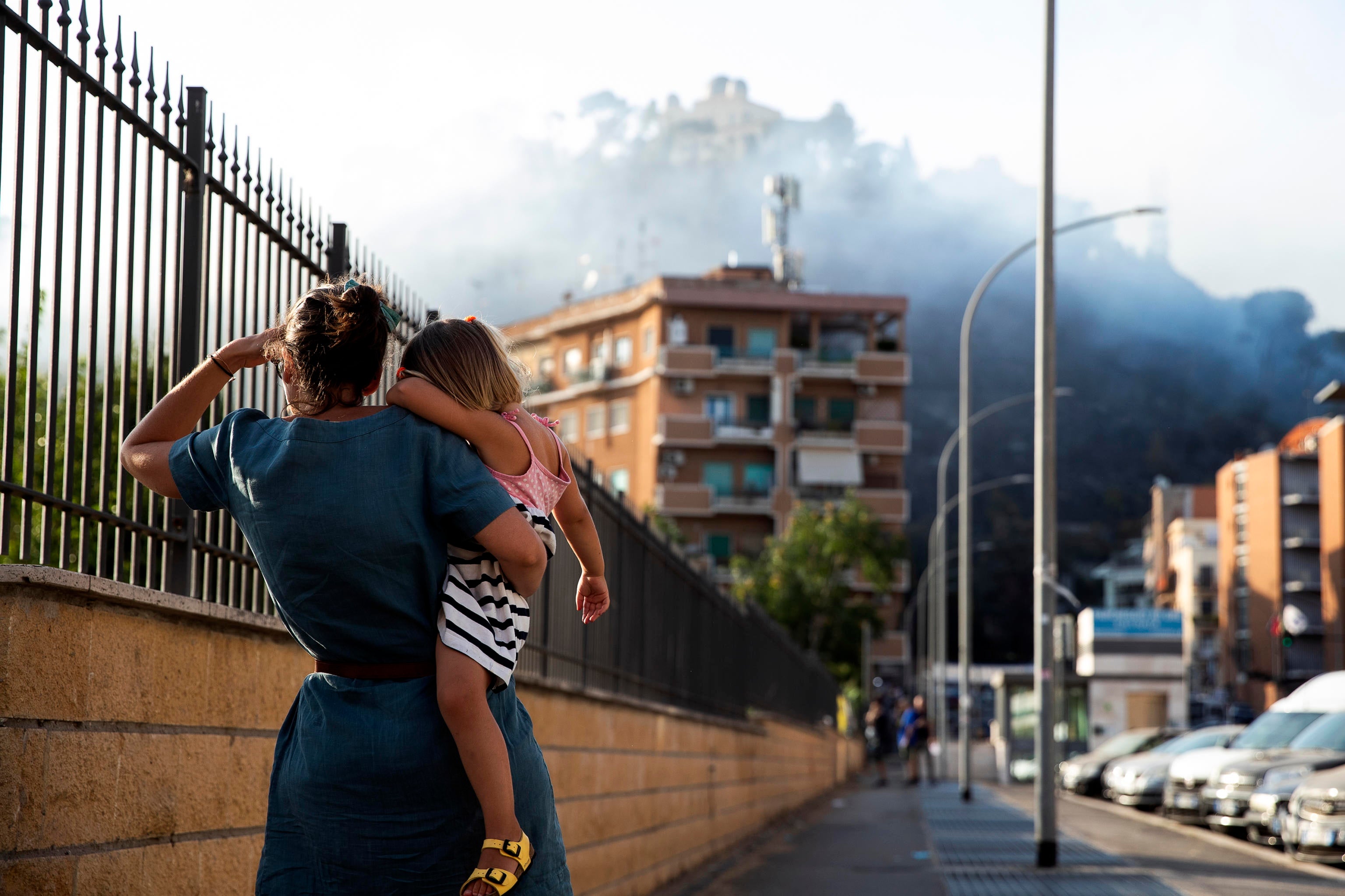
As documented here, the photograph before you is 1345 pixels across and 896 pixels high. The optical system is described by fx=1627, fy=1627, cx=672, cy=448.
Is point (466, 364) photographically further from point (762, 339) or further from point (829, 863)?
point (762, 339)

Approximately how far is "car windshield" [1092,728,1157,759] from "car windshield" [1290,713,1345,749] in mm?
12952

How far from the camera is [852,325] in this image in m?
80.5

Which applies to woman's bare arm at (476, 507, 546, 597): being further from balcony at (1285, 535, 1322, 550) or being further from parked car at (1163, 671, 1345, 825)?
balcony at (1285, 535, 1322, 550)

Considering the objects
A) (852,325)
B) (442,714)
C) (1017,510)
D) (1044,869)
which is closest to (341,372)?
(442,714)

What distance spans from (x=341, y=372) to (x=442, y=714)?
699 mm

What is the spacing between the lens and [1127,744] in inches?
1362

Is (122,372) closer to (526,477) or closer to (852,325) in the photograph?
(526,477)

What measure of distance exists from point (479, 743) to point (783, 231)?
8846cm

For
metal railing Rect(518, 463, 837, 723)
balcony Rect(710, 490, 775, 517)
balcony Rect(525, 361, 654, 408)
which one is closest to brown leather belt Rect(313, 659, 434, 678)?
metal railing Rect(518, 463, 837, 723)

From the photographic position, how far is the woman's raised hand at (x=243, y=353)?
3412 mm

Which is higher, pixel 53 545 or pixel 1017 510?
pixel 1017 510

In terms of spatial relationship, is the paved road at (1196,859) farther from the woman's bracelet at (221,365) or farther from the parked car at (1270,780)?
the woman's bracelet at (221,365)

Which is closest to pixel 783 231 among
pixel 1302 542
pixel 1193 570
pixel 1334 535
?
pixel 1302 542

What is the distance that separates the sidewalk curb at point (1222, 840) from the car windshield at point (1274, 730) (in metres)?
1.32
